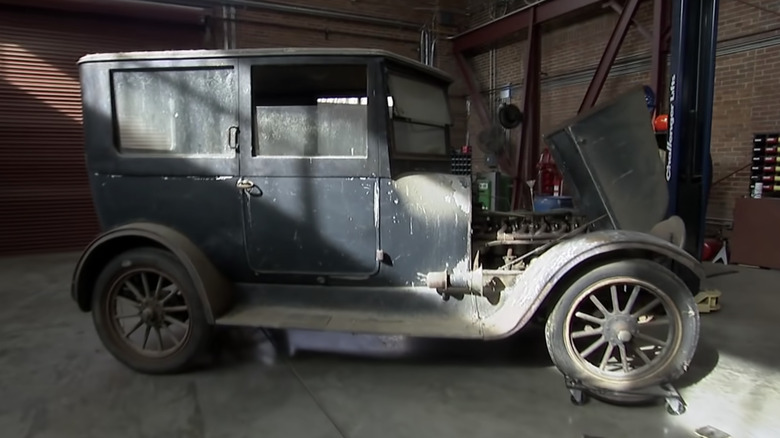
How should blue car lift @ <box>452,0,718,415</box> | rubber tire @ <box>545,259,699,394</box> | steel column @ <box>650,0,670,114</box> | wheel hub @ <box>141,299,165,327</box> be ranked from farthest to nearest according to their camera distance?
steel column @ <box>650,0,670,114</box>, blue car lift @ <box>452,0,718,415</box>, wheel hub @ <box>141,299,165,327</box>, rubber tire @ <box>545,259,699,394</box>

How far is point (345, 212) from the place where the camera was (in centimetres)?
269

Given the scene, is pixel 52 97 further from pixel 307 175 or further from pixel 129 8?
pixel 307 175

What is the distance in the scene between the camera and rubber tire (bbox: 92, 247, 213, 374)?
2721 mm

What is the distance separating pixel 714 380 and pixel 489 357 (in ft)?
3.91

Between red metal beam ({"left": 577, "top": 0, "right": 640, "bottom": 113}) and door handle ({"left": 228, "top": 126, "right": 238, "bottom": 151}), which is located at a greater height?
red metal beam ({"left": 577, "top": 0, "right": 640, "bottom": 113})

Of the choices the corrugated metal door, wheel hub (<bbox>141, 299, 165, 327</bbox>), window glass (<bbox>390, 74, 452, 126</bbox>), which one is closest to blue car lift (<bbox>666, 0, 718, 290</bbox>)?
window glass (<bbox>390, 74, 452, 126</bbox>)

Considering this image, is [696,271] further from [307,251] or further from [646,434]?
[307,251]

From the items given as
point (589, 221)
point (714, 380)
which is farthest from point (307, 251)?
point (714, 380)

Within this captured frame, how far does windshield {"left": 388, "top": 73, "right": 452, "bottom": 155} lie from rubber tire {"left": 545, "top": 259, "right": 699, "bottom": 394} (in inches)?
46.3

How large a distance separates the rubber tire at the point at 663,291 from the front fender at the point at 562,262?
0.26 ft

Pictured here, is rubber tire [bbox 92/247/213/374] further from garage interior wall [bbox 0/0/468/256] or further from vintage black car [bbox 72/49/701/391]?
garage interior wall [bbox 0/0/468/256]

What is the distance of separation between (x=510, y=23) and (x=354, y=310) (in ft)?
24.2

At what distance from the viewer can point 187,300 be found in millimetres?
2725

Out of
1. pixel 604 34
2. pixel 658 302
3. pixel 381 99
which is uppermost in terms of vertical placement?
pixel 604 34
